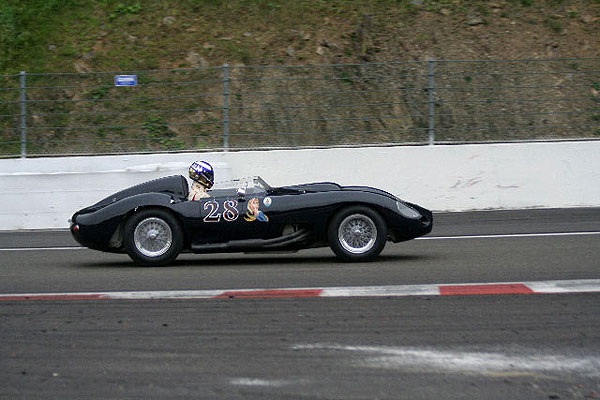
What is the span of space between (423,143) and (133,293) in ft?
23.7

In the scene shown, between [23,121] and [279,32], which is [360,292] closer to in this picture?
[23,121]

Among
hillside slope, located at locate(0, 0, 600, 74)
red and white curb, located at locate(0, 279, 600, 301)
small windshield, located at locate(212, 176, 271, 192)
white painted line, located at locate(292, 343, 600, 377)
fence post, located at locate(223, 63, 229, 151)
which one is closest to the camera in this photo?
white painted line, located at locate(292, 343, 600, 377)

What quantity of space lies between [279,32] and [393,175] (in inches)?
240

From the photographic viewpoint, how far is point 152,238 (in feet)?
28.2

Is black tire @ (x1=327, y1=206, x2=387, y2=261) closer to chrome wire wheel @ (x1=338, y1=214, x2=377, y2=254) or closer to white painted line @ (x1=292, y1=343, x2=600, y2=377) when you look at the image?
chrome wire wheel @ (x1=338, y1=214, x2=377, y2=254)

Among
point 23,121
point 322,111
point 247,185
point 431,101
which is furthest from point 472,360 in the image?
point 23,121

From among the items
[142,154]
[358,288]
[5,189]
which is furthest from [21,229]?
[358,288]

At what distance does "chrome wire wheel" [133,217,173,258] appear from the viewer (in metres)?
8.55

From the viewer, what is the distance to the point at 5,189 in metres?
13.0

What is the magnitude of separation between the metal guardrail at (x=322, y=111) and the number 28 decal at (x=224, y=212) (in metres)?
4.84

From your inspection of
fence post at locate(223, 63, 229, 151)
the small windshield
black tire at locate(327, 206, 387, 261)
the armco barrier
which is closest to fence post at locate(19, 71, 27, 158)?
the armco barrier

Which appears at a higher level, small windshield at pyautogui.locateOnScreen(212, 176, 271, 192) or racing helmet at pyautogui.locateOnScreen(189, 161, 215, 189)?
racing helmet at pyautogui.locateOnScreen(189, 161, 215, 189)

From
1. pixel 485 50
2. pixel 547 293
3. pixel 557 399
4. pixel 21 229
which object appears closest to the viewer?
pixel 557 399

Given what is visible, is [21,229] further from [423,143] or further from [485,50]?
[485,50]
